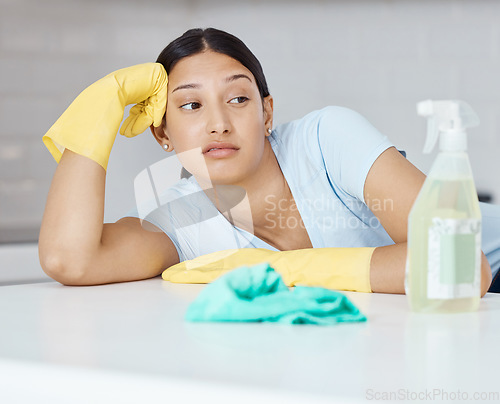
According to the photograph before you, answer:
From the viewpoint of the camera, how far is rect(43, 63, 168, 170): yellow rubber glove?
1101mm

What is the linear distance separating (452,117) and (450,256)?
0.14 metres

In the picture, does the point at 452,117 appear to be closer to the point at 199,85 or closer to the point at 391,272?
the point at 391,272

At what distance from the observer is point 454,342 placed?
567 mm

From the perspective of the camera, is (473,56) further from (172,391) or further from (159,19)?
(172,391)

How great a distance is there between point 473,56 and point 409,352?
1.72m

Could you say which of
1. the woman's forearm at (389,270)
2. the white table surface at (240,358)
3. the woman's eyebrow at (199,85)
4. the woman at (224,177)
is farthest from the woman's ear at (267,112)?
the white table surface at (240,358)

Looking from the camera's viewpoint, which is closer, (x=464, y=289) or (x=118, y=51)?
(x=464, y=289)

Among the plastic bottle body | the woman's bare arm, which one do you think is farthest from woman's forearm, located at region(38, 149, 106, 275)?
the plastic bottle body

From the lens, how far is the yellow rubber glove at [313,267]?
2.94 feet

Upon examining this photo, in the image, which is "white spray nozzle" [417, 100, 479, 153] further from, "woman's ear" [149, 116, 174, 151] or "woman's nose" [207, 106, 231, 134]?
"woman's ear" [149, 116, 174, 151]

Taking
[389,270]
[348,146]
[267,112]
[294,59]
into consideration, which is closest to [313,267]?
[389,270]

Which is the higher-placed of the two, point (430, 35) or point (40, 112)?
point (430, 35)

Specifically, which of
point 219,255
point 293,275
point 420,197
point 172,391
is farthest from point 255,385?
point 219,255

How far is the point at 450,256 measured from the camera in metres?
0.64
